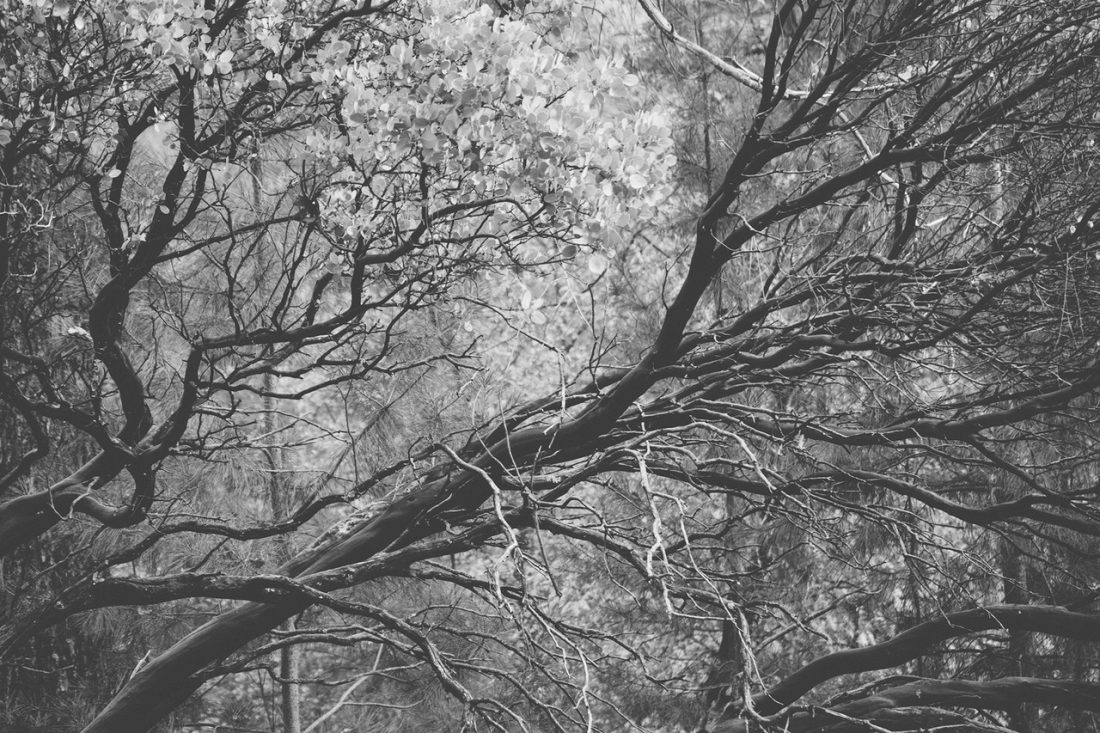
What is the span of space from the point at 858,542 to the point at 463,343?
10.9 feet

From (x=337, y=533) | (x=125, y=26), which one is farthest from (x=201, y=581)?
(x=125, y=26)

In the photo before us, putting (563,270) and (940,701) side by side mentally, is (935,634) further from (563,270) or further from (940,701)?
(563,270)

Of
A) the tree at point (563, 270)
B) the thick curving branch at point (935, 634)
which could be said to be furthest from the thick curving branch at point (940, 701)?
the thick curving branch at point (935, 634)

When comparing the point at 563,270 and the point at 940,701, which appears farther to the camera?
the point at 940,701

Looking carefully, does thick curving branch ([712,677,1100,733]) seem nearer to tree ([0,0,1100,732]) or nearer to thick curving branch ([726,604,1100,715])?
tree ([0,0,1100,732])

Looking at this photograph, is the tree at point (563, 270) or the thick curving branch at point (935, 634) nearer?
the tree at point (563, 270)

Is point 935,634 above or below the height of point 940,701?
above

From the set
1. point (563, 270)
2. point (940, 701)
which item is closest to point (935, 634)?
point (940, 701)

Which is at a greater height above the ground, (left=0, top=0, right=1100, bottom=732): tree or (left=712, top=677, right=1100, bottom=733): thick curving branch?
(left=0, top=0, right=1100, bottom=732): tree

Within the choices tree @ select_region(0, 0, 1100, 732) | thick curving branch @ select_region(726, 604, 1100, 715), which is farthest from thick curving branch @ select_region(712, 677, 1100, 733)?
thick curving branch @ select_region(726, 604, 1100, 715)

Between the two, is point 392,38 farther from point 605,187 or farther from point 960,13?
point 960,13

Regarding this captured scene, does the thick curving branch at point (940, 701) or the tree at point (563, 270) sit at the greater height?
the tree at point (563, 270)

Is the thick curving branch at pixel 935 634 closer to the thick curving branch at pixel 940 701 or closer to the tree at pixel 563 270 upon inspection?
the tree at pixel 563 270

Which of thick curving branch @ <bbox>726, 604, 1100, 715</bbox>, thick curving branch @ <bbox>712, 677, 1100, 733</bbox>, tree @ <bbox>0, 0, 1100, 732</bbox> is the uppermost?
tree @ <bbox>0, 0, 1100, 732</bbox>
